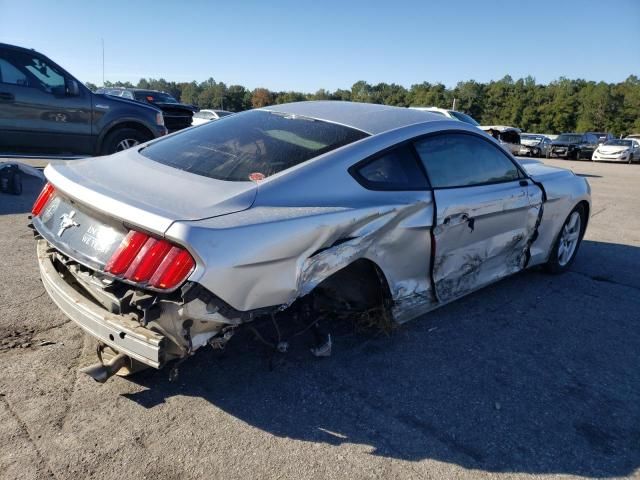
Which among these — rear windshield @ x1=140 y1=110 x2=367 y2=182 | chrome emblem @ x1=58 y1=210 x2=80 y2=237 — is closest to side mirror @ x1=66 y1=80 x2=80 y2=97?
rear windshield @ x1=140 y1=110 x2=367 y2=182

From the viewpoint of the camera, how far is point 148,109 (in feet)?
28.5

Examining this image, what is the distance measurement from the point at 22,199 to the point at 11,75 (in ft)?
7.18

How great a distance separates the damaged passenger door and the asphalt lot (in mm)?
424

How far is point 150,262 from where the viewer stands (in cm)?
219

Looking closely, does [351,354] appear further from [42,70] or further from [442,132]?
[42,70]

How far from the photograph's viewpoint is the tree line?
58.5m

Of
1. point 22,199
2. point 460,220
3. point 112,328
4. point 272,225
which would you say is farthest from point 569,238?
point 22,199

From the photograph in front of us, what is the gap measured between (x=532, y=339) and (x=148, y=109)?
7.37 m

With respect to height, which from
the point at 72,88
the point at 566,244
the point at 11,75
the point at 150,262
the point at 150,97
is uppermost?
the point at 11,75

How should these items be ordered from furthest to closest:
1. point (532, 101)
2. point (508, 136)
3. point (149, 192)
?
point (532, 101) → point (508, 136) → point (149, 192)

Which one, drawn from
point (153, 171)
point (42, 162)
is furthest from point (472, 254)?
point (42, 162)

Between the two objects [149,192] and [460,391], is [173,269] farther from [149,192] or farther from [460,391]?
[460,391]

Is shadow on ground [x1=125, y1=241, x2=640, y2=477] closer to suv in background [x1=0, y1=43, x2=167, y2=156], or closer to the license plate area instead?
the license plate area

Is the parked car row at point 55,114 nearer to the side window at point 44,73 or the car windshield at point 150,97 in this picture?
the side window at point 44,73
